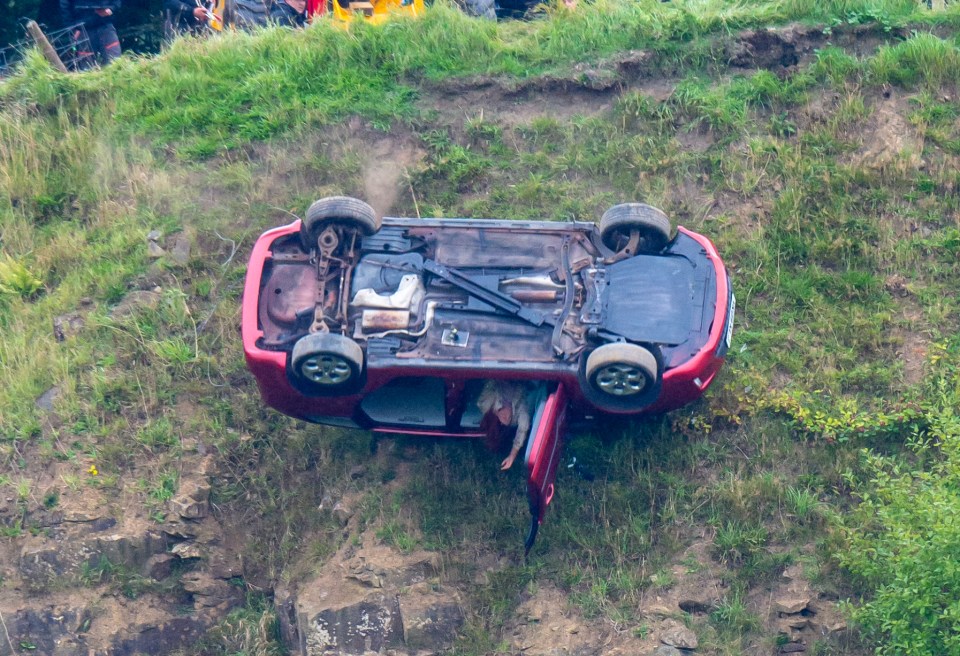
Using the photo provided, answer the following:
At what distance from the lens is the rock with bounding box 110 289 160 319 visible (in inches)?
425

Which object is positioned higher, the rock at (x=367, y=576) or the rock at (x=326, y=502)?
the rock at (x=326, y=502)

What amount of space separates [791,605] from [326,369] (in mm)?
3596

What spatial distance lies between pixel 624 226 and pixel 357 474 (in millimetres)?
2837

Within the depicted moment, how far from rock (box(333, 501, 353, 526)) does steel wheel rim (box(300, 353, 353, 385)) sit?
4.88 feet

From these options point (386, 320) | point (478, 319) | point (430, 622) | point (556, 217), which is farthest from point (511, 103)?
point (430, 622)

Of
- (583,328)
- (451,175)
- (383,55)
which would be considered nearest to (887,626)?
(583,328)

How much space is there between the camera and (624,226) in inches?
359

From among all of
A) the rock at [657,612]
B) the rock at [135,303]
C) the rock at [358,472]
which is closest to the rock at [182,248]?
the rock at [135,303]

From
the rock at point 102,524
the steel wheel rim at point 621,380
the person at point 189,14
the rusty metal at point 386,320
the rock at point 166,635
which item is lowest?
the rock at point 166,635

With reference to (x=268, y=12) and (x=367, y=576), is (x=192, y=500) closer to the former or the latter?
(x=367, y=576)

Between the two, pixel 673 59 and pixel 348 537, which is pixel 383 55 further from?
pixel 348 537

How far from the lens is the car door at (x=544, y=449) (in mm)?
8305

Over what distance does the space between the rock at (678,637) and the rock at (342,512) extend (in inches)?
101

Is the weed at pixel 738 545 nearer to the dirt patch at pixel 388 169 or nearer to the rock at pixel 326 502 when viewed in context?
the rock at pixel 326 502
